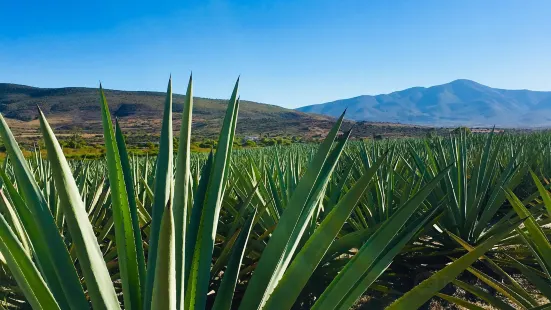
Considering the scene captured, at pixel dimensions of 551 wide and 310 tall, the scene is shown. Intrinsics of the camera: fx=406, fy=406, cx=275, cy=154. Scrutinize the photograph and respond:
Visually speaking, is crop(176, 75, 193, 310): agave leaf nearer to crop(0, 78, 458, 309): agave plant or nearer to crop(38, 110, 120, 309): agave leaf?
crop(0, 78, 458, 309): agave plant

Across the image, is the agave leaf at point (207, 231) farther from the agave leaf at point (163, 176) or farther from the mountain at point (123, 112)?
the mountain at point (123, 112)

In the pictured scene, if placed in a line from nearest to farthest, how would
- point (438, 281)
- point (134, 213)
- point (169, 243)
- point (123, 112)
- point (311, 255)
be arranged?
point (169, 243)
point (438, 281)
point (311, 255)
point (134, 213)
point (123, 112)

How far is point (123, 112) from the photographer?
9394 centimetres

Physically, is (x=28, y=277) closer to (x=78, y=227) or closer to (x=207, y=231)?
(x=78, y=227)

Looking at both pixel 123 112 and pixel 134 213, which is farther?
pixel 123 112

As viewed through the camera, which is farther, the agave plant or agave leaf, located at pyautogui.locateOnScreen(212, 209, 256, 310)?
agave leaf, located at pyautogui.locateOnScreen(212, 209, 256, 310)

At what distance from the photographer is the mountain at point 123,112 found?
8031 centimetres

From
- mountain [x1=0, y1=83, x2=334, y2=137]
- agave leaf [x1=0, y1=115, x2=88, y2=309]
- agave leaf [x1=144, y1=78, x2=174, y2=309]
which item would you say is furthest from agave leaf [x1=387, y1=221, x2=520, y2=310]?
mountain [x1=0, y1=83, x2=334, y2=137]

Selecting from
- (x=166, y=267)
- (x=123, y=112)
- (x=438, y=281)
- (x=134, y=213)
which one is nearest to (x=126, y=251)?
(x=134, y=213)

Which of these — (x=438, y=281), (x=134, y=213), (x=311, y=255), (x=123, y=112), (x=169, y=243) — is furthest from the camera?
(x=123, y=112)

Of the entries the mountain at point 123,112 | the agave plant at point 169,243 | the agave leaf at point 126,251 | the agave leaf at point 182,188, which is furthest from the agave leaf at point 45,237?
the mountain at point 123,112

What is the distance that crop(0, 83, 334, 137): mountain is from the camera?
8031 centimetres

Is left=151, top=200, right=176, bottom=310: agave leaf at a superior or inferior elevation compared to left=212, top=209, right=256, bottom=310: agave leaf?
superior

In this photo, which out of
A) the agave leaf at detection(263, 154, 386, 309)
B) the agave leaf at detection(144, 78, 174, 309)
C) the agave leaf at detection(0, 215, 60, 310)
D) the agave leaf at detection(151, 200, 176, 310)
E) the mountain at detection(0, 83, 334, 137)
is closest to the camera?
Answer: the agave leaf at detection(151, 200, 176, 310)
